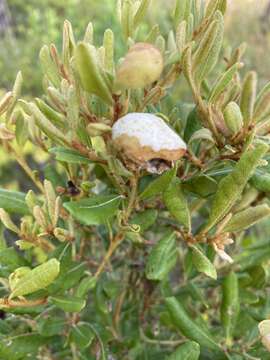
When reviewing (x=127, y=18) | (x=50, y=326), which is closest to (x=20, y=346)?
(x=50, y=326)

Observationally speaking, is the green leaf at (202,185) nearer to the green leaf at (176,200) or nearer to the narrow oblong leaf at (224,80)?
the green leaf at (176,200)

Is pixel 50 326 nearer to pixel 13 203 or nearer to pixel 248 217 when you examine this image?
pixel 13 203

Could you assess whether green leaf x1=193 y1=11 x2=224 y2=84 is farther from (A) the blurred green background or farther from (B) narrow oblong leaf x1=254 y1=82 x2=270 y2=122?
(A) the blurred green background

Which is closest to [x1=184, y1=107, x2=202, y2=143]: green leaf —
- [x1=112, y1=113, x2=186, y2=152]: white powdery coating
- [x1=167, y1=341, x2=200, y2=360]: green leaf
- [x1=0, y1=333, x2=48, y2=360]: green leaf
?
[x1=112, y1=113, x2=186, y2=152]: white powdery coating

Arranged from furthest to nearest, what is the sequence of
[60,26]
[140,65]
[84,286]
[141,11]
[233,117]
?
[60,26] < [84,286] < [141,11] < [233,117] < [140,65]

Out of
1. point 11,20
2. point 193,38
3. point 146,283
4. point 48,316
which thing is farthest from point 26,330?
point 11,20

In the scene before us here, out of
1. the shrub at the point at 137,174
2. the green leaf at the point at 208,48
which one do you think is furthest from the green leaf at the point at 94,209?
the green leaf at the point at 208,48
